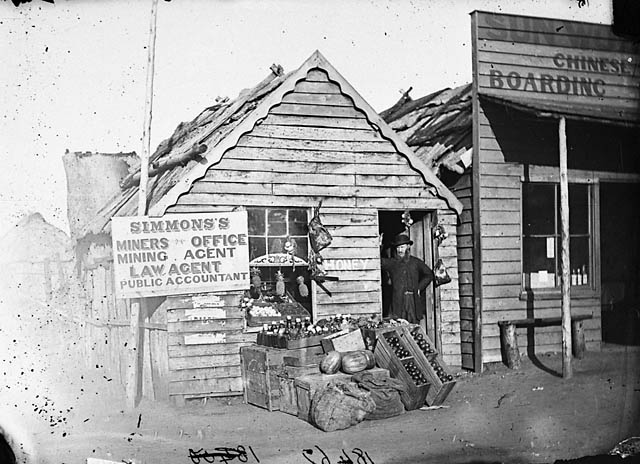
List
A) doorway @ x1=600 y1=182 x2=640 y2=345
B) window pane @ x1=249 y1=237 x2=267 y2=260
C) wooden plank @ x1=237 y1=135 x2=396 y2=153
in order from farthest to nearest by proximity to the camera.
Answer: doorway @ x1=600 y1=182 x2=640 y2=345 < wooden plank @ x1=237 y1=135 x2=396 y2=153 < window pane @ x1=249 y1=237 x2=267 y2=260

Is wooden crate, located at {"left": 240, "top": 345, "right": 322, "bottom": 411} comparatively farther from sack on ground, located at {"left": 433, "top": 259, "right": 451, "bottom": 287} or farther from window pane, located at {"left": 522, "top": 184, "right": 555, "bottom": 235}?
window pane, located at {"left": 522, "top": 184, "right": 555, "bottom": 235}

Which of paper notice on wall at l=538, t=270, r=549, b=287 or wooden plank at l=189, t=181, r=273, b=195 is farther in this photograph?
paper notice on wall at l=538, t=270, r=549, b=287

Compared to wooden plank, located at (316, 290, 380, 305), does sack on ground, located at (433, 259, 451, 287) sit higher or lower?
higher

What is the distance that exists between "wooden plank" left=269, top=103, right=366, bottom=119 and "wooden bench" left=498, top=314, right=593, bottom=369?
7.87 ft

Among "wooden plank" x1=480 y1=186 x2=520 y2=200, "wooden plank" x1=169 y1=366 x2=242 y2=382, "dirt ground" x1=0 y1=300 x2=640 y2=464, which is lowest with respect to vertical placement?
"dirt ground" x1=0 y1=300 x2=640 y2=464

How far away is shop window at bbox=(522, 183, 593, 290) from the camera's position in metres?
6.73

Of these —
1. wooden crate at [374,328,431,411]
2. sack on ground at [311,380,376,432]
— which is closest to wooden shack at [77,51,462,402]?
wooden crate at [374,328,431,411]

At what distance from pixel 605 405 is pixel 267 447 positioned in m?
3.13

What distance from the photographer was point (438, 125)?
24.3 ft

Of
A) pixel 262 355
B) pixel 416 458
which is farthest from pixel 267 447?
pixel 416 458

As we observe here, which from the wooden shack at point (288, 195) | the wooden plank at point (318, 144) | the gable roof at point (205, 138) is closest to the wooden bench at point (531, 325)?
the wooden shack at point (288, 195)

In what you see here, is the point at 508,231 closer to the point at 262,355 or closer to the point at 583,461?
the point at 583,461

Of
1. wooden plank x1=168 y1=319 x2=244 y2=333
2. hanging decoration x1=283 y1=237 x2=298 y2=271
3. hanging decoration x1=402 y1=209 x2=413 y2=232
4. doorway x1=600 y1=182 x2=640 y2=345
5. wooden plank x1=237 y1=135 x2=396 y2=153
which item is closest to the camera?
wooden plank x1=168 y1=319 x2=244 y2=333

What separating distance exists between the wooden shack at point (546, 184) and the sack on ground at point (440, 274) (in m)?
0.23
